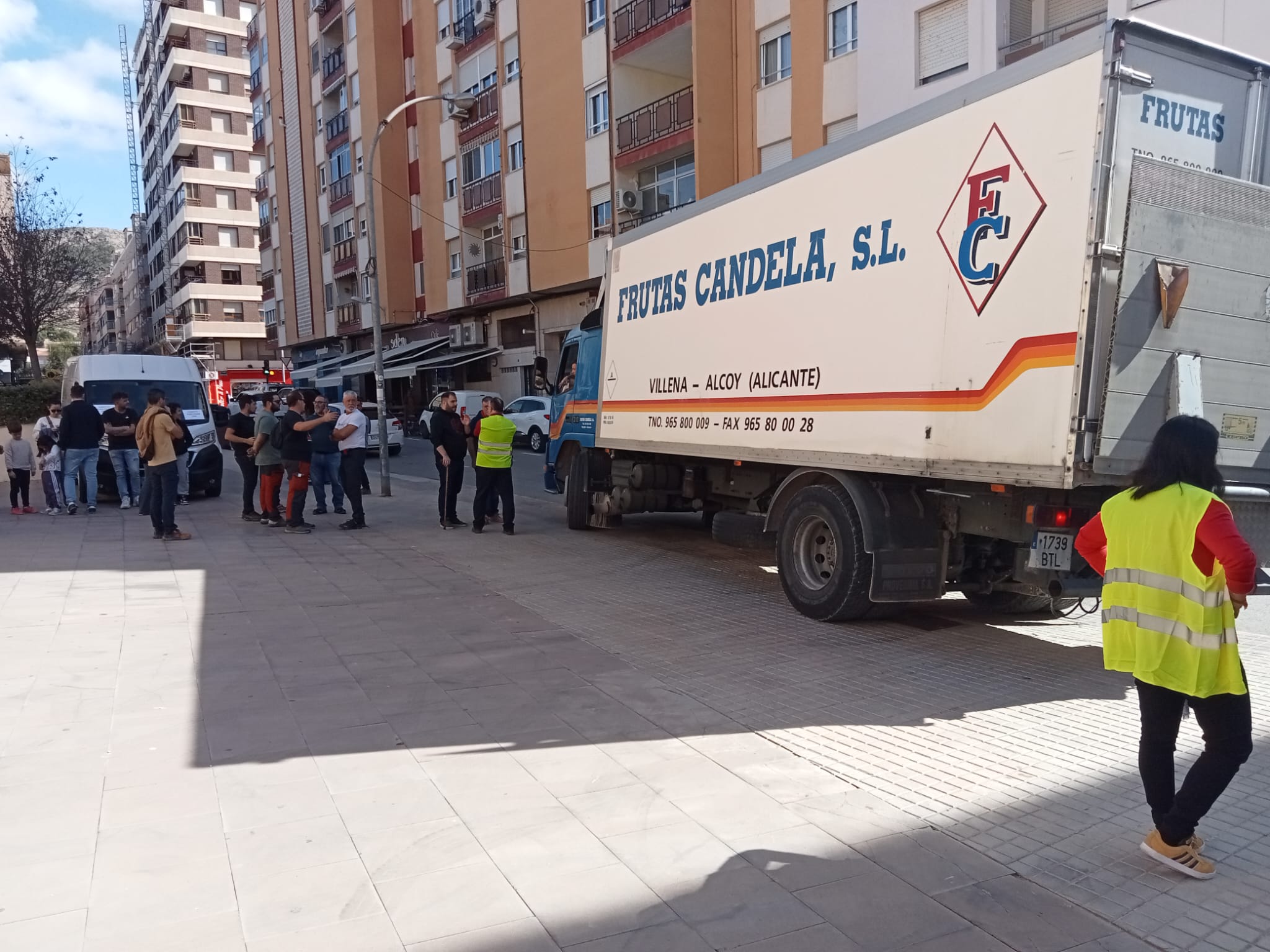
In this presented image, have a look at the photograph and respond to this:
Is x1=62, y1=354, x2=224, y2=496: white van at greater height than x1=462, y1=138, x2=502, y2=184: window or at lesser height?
lesser

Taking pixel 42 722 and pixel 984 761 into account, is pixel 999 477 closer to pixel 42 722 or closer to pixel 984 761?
pixel 984 761

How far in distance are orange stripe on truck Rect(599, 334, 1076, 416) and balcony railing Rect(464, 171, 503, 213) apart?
1041 inches

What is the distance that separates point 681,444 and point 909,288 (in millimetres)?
3381

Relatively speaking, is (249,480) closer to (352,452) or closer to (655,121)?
(352,452)

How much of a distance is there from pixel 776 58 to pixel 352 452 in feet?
50.8

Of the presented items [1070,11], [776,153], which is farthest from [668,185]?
[1070,11]

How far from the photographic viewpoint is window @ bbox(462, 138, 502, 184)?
3312cm

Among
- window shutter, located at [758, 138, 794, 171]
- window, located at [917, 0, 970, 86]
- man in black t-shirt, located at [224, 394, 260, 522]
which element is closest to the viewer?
man in black t-shirt, located at [224, 394, 260, 522]

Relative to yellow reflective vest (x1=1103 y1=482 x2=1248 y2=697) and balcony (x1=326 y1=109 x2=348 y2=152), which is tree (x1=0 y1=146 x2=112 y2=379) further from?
yellow reflective vest (x1=1103 y1=482 x2=1248 y2=697)

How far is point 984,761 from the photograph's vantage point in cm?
437

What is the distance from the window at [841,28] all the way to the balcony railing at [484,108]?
15.3 meters

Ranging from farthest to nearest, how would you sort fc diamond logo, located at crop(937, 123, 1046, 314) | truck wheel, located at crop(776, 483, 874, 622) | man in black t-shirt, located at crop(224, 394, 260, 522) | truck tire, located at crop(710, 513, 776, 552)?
1. man in black t-shirt, located at crop(224, 394, 260, 522)
2. truck tire, located at crop(710, 513, 776, 552)
3. truck wheel, located at crop(776, 483, 874, 622)
4. fc diamond logo, located at crop(937, 123, 1046, 314)

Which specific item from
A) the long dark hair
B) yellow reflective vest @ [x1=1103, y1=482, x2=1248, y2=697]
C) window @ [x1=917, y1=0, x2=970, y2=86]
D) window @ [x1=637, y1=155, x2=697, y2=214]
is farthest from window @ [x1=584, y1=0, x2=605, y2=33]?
yellow reflective vest @ [x1=1103, y1=482, x2=1248, y2=697]

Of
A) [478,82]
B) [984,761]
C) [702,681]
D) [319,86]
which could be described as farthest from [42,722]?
[319,86]
